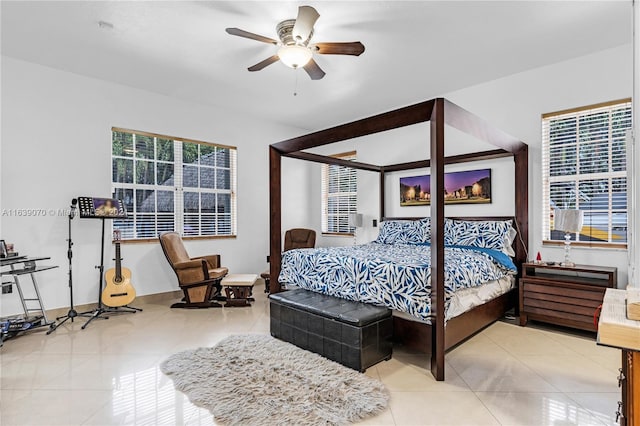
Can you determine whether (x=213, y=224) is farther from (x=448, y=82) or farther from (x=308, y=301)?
(x=448, y=82)

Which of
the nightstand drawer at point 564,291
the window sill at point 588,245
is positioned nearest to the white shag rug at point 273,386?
the nightstand drawer at point 564,291

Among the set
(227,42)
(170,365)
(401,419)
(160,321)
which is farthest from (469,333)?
(227,42)

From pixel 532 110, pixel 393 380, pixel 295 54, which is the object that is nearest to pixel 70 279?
pixel 295 54

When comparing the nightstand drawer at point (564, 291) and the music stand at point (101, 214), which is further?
the music stand at point (101, 214)

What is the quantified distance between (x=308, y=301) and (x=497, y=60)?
3411mm

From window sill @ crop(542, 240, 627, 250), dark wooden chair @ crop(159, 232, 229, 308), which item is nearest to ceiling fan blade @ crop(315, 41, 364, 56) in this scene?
dark wooden chair @ crop(159, 232, 229, 308)

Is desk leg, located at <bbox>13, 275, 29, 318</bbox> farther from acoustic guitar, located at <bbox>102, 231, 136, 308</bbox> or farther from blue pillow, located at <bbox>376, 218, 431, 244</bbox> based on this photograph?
blue pillow, located at <bbox>376, 218, 431, 244</bbox>

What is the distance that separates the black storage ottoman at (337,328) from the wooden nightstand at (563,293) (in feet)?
5.98

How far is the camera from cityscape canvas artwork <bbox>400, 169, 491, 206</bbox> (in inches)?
179

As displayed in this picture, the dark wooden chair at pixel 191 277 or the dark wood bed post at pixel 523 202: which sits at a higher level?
the dark wood bed post at pixel 523 202

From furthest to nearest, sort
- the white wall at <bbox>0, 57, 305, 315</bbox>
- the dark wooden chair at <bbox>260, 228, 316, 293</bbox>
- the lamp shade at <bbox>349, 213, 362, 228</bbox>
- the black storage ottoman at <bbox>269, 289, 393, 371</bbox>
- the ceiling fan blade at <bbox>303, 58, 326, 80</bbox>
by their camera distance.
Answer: the dark wooden chair at <bbox>260, 228, 316, 293</bbox>
the lamp shade at <bbox>349, 213, 362, 228</bbox>
the white wall at <bbox>0, 57, 305, 315</bbox>
the ceiling fan blade at <bbox>303, 58, 326, 80</bbox>
the black storage ottoman at <bbox>269, 289, 393, 371</bbox>

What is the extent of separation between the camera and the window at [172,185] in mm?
4676

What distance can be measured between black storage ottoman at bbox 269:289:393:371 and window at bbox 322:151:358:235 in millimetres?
3278

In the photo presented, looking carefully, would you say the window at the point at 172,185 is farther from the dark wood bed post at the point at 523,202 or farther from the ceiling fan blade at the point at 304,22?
the dark wood bed post at the point at 523,202
